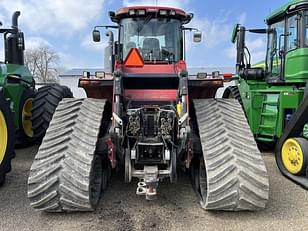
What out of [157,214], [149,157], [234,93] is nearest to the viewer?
[157,214]

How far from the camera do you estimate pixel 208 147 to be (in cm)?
386

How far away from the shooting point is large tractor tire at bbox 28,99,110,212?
3.51 m

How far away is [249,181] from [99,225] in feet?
4.90

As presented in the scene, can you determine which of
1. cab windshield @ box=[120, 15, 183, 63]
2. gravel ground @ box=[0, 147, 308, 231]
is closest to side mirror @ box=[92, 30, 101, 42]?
cab windshield @ box=[120, 15, 183, 63]

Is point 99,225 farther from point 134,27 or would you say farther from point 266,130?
point 266,130

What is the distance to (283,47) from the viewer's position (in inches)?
271

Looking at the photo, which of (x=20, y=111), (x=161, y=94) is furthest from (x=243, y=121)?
(x=20, y=111)

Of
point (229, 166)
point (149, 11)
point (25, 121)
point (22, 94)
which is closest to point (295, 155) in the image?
point (229, 166)

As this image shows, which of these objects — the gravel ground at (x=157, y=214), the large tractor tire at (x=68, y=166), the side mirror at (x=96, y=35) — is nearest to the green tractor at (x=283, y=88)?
the gravel ground at (x=157, y=214)

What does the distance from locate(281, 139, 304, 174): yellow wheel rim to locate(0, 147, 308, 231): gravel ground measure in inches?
20.8

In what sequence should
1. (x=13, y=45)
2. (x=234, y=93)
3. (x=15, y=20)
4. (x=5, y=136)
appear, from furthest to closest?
(x=234, y=93), (x=15, y=20), (x=13, y=45), (x=5, y=136)

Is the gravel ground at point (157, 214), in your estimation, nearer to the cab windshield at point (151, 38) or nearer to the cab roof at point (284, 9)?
the cab windshield at point (151, 38)

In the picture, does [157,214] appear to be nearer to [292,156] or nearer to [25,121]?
[292,156]

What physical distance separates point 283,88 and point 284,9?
1.46 metres
